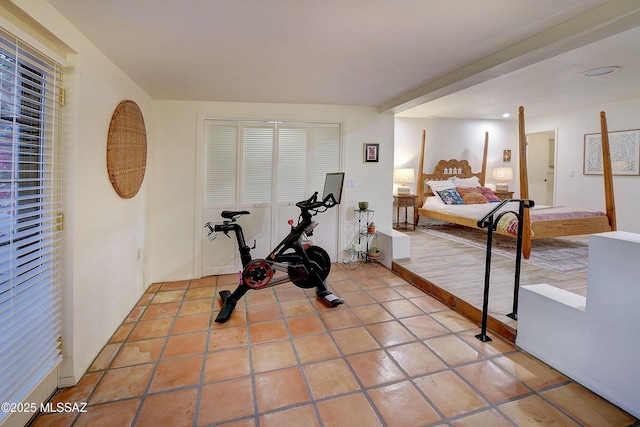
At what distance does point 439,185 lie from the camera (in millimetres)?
6238

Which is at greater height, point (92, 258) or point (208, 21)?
point (208, 21)

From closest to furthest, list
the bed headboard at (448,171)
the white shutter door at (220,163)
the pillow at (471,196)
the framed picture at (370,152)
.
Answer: the white shutter door at (220,163) < the framed picture at (370,152) < the pillow at (471,196) < the bed headboard at (448,171)

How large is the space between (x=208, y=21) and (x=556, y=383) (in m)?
3.00

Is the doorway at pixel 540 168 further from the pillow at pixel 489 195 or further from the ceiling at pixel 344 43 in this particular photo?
the ceiling at pixel 344 43

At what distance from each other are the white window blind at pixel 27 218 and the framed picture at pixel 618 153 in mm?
7390

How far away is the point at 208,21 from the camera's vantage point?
1808 millimetres

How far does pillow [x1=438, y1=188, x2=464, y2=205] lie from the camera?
5760 millimetres

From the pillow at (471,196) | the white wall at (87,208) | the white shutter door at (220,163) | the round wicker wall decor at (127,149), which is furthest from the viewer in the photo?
the pillow at (471,196)

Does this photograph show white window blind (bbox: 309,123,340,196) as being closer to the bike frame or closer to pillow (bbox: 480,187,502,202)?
the bike frame

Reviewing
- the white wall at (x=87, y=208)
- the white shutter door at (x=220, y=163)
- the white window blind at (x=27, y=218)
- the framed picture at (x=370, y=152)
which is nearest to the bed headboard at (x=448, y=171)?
the framed picture at (x=370, y=152)

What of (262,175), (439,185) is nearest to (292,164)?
(262,175)

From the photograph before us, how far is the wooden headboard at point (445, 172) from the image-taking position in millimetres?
6348

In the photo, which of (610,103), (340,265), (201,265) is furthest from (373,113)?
(610,103)

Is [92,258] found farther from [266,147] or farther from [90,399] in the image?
[266,147]
